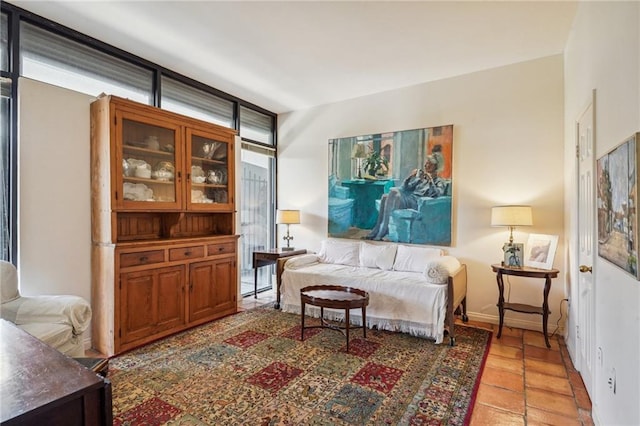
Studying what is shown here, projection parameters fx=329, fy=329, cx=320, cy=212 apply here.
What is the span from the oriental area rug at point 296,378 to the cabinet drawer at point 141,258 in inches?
29.9

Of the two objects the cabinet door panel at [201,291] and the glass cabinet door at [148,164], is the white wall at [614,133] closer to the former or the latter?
the cabinet door panel at [201,291]

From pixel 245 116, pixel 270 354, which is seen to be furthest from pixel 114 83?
pixel 270 354

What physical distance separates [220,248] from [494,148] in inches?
132

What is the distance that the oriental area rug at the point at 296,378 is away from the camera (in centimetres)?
200

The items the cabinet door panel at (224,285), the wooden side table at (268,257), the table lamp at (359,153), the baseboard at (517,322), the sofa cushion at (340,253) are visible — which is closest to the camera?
the baseboard at (517,322)

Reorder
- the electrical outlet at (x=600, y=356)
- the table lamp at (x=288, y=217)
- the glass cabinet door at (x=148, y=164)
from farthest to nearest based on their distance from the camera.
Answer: the table lamp at (x=288, y=217)
the glass cabinet door at (x=148, y=164)
the electrical outlet at (x=600, y=356)

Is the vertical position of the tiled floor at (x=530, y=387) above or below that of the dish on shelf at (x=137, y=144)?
below

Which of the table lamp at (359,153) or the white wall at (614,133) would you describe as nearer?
the white wall at (614,133)

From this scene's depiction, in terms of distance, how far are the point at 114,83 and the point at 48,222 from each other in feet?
4.95

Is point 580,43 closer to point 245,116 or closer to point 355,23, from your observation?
point 355,23

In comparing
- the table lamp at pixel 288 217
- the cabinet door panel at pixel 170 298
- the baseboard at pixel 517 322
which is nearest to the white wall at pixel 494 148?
the baseboard at pixel 517 322

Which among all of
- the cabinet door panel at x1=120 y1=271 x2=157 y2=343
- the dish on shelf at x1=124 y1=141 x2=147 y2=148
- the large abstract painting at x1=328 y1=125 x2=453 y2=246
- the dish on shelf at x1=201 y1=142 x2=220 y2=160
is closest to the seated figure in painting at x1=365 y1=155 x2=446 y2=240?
the large abstract painting at x1=328 y1=125 x2=453 y2=246

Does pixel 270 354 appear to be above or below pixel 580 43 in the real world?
below

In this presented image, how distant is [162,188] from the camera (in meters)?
3.37
